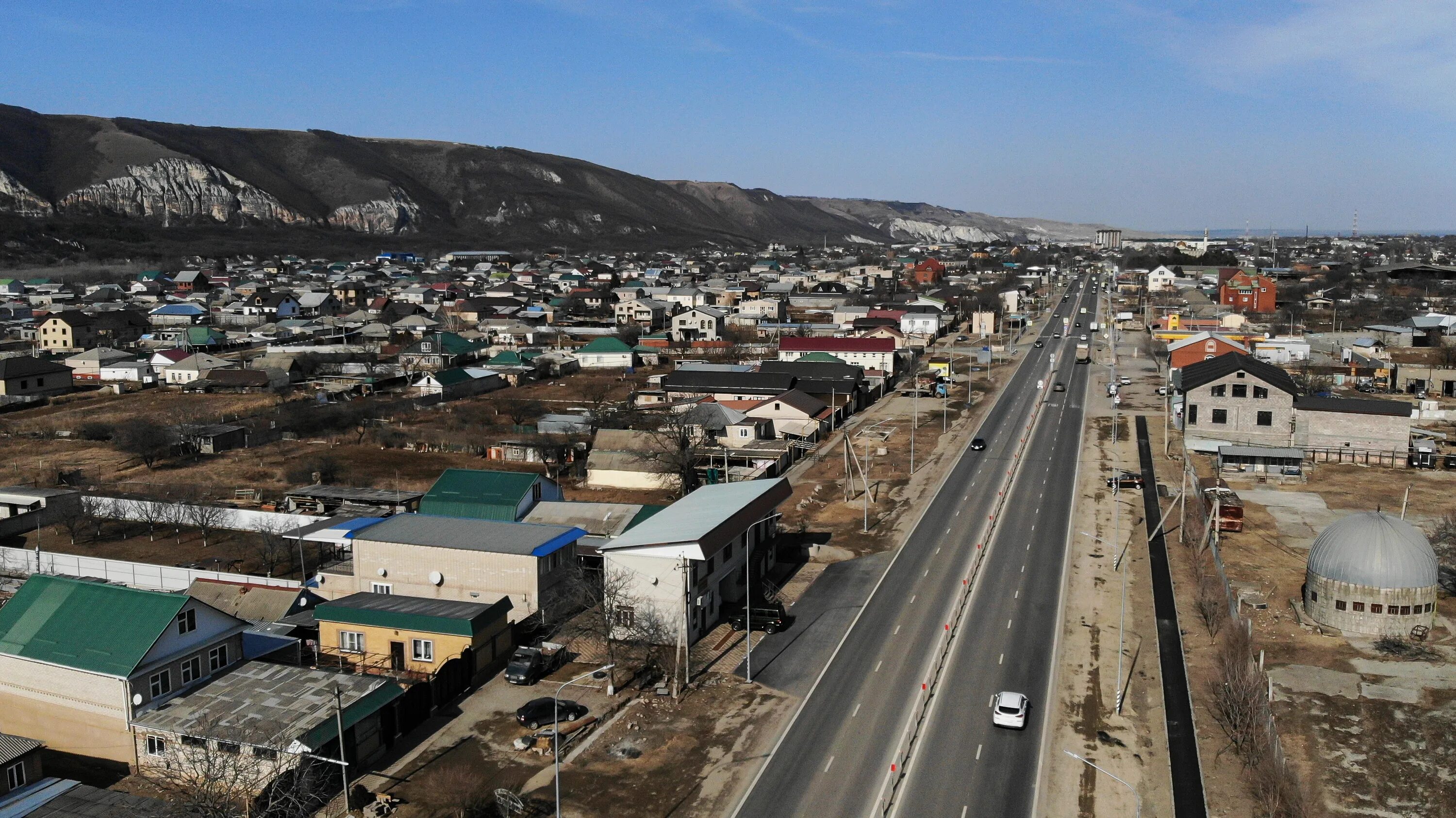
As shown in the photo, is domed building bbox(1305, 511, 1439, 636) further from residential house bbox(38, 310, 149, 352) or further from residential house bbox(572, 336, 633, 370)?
residential house bbox(38, 310, 149, 352)

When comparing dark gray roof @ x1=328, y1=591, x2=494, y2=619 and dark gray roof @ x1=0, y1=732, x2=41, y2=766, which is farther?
dark gray roof @ x1=328, y1=591, x2=494, y2=619

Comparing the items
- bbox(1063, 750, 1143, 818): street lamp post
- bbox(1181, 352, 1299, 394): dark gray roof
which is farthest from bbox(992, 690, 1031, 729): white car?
bbox(1181, 352, 1299, 394): dark gray roof

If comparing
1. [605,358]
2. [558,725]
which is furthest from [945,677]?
[605,358]

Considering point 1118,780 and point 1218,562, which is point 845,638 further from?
point 1218,562

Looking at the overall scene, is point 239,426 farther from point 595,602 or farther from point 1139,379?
point 1139,379

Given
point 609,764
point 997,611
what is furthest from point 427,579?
point 997,611

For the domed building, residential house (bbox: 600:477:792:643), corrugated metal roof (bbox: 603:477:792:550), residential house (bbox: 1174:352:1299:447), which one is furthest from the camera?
residential house (bbox: 1174:352:1299:447)

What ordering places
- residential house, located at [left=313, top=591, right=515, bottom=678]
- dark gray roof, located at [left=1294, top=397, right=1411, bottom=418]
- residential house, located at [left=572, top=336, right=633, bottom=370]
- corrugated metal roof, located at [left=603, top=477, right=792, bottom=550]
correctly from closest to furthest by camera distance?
residential house, located at [left=313, top=591, right=515, bottom=678], corrugated metal roof, located at [left=603, top=477, right=792, bottom=550], dark gray roof, located at [left=1294, top=397, right=1411, bottom=418], residential house, located at [left=572, top=336, right=633, bottom=370]
